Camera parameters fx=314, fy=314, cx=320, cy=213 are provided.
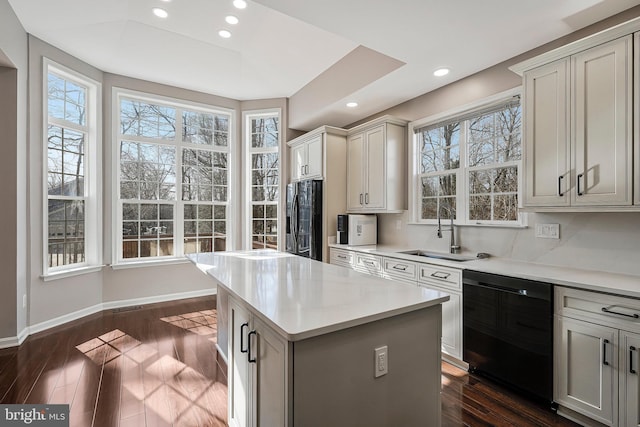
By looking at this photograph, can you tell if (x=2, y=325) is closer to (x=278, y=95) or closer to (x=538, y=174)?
(x=278, y=95)

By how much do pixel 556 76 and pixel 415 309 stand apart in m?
2.00

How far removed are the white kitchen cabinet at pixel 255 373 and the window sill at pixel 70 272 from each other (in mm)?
3044

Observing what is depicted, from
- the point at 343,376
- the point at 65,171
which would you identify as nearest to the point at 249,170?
the point at 65,171

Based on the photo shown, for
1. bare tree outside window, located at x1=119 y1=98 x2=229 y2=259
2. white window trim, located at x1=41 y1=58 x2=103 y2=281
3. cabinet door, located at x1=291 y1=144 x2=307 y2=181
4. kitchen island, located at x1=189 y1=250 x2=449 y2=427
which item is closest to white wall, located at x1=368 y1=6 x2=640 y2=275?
cabinet door, located at x1=291 y1=144 x2=307 y2=181

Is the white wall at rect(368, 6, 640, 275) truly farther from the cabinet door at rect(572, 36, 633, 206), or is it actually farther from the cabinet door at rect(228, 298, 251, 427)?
the cabinet door at rect(228, 298, 251, 427)

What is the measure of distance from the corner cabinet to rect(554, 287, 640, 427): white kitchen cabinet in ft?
6.48

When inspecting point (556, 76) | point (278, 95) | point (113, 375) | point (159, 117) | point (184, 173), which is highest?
point (278, 95)

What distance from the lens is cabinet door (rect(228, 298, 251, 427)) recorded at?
4.86ft

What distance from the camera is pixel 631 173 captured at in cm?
186

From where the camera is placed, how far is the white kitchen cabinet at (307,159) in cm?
420

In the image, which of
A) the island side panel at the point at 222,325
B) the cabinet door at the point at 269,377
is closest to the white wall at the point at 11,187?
the island side panel at the point at 222,325

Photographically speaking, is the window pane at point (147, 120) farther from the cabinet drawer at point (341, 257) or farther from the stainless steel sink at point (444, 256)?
the stainless steel sink at point (444, 256)

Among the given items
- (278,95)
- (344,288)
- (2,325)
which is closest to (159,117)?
(278,95)

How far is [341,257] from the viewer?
3934 millimetres
